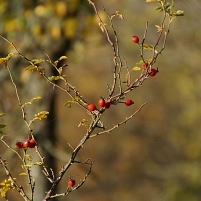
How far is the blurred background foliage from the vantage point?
5328mm

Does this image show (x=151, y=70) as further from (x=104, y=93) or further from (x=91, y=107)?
(x=104, y=93)

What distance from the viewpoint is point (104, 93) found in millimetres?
15938

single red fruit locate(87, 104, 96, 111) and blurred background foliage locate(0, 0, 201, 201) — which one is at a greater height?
blurred background foliage locate(0, 0, 201, 201)

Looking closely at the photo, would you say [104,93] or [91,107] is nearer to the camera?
[91,107]

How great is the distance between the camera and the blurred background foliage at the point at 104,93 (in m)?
5.33

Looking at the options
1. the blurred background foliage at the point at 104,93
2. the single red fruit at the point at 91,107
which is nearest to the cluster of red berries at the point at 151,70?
the single red fruit at the point at 91,107

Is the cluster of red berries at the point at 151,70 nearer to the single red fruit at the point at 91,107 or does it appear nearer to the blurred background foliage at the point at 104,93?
the single red fruit at the point at 91,107

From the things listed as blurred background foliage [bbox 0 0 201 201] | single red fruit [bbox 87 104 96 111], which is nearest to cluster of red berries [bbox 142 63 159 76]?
single red fruit [bbox 87 104 96 111]

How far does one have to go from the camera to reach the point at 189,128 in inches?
491

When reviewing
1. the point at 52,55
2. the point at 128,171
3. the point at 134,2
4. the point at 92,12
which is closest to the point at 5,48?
the point at 52,55

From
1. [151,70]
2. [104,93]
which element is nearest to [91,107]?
[151,70]

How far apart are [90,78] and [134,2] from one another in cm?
997

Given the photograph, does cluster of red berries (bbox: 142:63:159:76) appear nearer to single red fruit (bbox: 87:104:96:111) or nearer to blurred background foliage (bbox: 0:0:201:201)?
single red fruit (bbox: 87:104:96:111)

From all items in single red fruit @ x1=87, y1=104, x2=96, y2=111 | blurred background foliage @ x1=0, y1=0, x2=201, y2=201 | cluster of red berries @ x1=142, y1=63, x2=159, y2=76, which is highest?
blurred background foliage @ x1=0, y1=0, x2=201, y2=201
